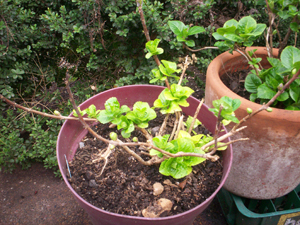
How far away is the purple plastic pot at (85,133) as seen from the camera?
2.02 feet

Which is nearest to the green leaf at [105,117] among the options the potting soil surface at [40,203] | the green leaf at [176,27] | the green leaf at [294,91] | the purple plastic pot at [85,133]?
the purple plastic pot at [85,133]

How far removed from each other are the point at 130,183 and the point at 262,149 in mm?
559

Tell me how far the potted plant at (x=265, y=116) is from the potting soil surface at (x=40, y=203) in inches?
15.5

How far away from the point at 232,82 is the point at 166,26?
0.46 metres

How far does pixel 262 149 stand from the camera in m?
0.95

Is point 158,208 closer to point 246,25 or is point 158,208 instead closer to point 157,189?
point 157,189

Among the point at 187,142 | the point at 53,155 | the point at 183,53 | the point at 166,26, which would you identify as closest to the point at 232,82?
the point at 183,53

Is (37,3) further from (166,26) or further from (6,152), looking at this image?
(6,152)

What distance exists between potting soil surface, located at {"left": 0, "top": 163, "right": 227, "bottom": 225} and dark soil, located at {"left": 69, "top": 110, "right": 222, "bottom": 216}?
2.25ft

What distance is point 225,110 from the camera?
2.06 feet

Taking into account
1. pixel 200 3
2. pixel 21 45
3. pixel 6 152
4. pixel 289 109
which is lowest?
pixel 6 152

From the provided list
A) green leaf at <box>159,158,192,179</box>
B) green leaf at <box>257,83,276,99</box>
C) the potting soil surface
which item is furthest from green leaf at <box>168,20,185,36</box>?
the potting soil surface

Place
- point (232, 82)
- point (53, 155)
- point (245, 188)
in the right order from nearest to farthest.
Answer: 1. point (245, 188)
2. point (232, 82)
3. point (53, 155)

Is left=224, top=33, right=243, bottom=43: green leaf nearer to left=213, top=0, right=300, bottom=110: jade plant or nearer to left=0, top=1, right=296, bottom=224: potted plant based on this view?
left=213, top=0, right=300, bottom=110: jade plant
